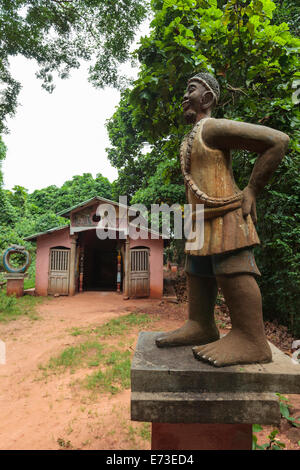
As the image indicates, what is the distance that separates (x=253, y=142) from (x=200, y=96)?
55 centimetres

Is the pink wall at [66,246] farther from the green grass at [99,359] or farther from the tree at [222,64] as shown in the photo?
the tree at [222,64]

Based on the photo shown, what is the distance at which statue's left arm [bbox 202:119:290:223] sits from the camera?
1.56 metres

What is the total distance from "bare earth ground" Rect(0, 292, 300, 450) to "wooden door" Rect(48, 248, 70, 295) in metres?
4.69

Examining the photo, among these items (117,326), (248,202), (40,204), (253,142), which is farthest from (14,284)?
(253,142)

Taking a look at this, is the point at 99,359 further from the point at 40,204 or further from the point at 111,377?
the point at 40,204

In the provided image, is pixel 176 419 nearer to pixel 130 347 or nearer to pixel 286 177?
pixel 130 347

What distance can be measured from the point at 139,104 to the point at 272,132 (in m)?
2.56

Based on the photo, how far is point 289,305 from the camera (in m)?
5.84

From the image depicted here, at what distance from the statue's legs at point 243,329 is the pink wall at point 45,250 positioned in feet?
36.3

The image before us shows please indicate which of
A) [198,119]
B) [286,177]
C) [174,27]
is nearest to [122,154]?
[286,177]

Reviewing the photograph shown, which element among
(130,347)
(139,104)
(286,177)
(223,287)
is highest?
(139,104)

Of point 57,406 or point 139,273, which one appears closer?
point 57,406

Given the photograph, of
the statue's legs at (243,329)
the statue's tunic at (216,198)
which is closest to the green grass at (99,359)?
the statue's legs at (243,329)

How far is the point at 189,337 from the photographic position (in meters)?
1.86
